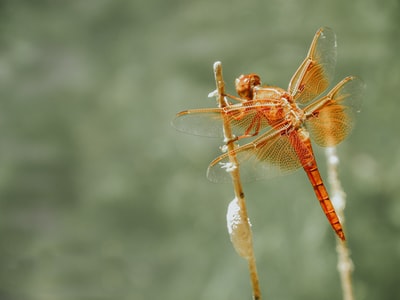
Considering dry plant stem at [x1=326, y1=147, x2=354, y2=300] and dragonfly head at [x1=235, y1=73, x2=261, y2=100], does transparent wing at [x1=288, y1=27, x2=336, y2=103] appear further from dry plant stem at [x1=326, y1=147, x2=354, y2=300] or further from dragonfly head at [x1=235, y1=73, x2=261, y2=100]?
dry plant stem at [x1=326, y1=147, x2=354, y2=300]

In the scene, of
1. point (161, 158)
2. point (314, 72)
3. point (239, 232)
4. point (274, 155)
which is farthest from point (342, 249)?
point (161, 158)

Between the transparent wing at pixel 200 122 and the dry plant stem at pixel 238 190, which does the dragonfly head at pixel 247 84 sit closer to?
the transparent wing at pixel 200 122

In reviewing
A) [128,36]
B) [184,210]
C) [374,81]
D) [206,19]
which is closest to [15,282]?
[184,210]

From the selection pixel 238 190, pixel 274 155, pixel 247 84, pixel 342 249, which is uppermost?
pixel 247 84

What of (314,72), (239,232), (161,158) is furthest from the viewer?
(161,158)

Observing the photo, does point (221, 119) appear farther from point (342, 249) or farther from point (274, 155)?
point (342, 249)

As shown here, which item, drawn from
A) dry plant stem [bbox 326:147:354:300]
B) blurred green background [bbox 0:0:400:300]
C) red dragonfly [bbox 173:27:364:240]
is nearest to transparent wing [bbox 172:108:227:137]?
red dragonfly [bbox 173:27:364:240]

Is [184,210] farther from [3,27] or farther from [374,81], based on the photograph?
[3,27]

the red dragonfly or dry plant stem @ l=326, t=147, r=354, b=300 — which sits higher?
the red dragonfly

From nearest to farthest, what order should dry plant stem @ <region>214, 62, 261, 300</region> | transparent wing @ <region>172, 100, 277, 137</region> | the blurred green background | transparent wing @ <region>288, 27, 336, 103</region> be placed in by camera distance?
1. dry plant stem @ <region>214, 62, 261, 300</region>
2. transparent wing @ <region>172, 100, 277, 137</region>
3. transparent wing @ <region>288, 27, 336, 103</region>
4. the blurred green background
